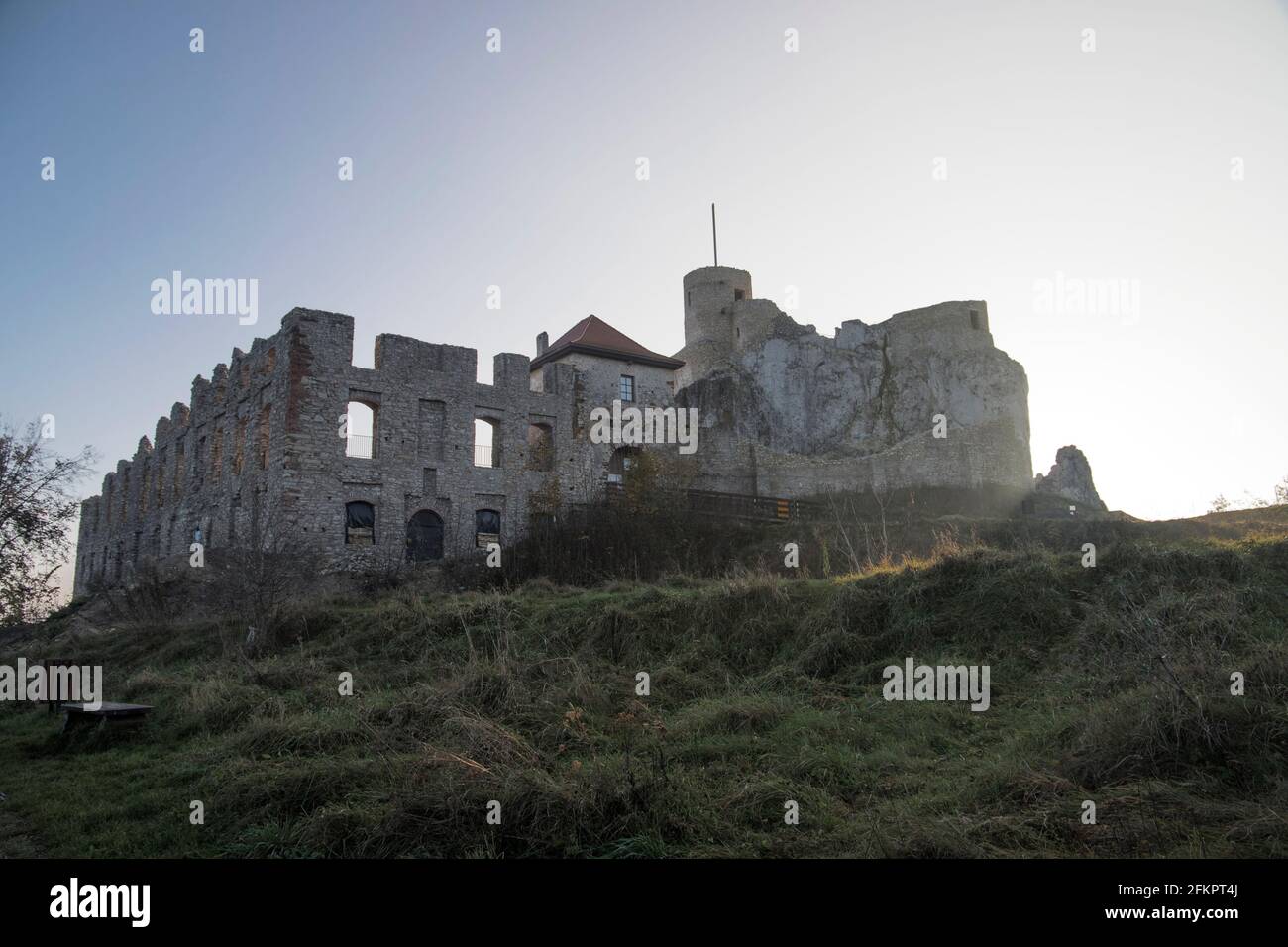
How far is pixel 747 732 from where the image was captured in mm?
8125

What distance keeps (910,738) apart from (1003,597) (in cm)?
400

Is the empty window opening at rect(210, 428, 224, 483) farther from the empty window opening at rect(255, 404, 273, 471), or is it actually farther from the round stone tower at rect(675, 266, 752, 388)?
the round stone tower at rect(675, 266, 752, 388)

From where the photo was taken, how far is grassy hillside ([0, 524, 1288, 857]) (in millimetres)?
5754

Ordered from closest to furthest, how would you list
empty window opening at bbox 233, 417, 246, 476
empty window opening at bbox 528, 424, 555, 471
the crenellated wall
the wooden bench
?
1. the wooden bench
2. the crenellated wall
3. empty window opening at bbox 233, 417, 246, 476
4. empty window opening at bbox 528, 424, 555, 471

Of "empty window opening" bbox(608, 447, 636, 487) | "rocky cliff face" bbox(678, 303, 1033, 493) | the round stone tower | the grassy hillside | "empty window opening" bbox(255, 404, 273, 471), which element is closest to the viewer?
the grassy hillside

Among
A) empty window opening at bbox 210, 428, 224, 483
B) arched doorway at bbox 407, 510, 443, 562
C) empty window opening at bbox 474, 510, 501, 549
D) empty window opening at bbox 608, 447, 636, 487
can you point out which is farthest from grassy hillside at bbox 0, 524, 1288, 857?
empty window opening at bbox 608, 447, 636, 487

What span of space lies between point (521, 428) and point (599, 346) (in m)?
5.79

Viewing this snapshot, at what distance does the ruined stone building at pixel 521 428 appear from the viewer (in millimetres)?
24906

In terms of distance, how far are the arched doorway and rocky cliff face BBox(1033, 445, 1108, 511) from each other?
29176 millimetres

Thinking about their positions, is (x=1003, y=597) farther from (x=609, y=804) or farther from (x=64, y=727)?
(x=64, y=727)

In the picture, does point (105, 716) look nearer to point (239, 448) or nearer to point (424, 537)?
point (424, 537)

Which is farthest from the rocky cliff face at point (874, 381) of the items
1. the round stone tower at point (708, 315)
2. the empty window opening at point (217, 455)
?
the empty window opening at point (217, 455)

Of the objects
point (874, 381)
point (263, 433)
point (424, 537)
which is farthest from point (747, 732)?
point (874, 381)
